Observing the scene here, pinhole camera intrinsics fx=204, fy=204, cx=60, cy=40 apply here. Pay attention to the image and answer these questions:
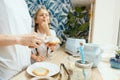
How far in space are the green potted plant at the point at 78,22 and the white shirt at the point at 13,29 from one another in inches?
34.9

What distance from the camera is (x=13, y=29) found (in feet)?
4.58

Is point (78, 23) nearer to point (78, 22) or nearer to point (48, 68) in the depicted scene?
point (78, 22)

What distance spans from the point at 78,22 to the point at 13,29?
42.7 inches

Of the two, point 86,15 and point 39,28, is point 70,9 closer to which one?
point 86,15

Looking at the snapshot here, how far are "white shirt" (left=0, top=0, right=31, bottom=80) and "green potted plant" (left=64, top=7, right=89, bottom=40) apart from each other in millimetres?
887

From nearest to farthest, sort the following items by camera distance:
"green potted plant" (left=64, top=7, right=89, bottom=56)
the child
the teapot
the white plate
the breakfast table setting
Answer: the breakfast table setting → the white plate → the teapot → the child → "green potted plant" (left=64, top=7, right=89, bottom=56)

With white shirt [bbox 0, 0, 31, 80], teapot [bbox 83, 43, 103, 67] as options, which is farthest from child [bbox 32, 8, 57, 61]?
teapot [bbox 83, 43, 103, 67]

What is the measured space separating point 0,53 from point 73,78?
55 cm

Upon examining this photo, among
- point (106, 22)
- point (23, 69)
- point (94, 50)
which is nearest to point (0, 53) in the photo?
point (23, 69)

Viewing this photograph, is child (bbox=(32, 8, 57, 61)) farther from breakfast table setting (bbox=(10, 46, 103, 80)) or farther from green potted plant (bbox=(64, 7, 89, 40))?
breakfast table setting (bbox=(10, 46, 103, 80))

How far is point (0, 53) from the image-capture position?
140cm

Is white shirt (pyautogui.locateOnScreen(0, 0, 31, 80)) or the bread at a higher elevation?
white shirt (pyautogui.locateOnScreen(0, 0, 31, 80))

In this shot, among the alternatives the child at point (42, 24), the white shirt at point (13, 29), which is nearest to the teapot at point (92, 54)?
the white shirt at point (13, 29)

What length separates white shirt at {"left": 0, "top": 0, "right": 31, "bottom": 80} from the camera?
136 centimetres
